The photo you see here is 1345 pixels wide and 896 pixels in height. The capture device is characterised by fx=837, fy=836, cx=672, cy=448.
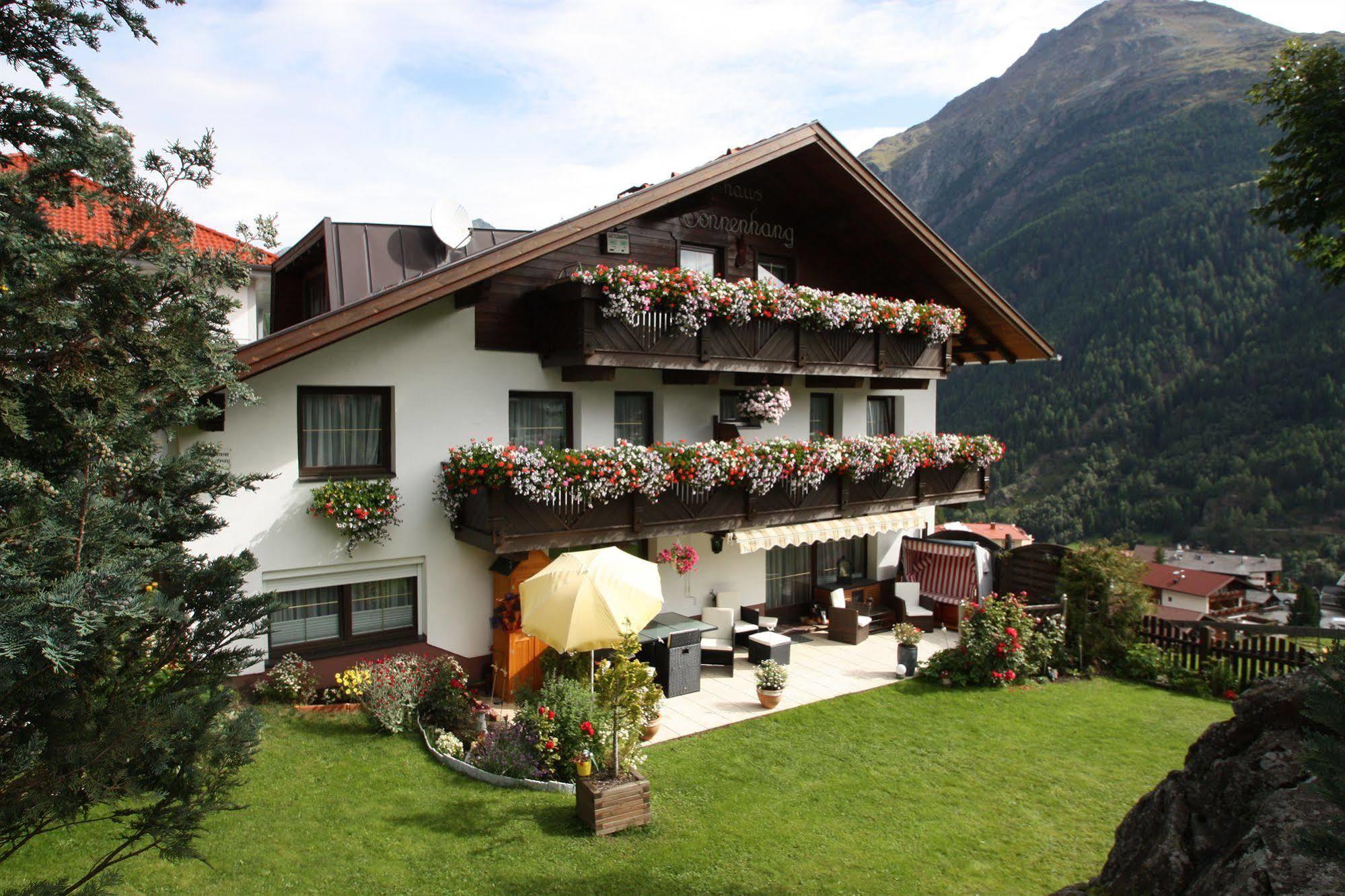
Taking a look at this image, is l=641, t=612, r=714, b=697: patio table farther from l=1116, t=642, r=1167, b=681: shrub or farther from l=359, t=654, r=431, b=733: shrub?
l=1116, t=642, r=1167, b=681: shrub

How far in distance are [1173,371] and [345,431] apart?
116 meters

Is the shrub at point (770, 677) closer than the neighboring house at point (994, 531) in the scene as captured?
Yes

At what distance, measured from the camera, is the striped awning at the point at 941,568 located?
1980 centimetres

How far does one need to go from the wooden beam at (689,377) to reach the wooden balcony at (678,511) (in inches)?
87.1

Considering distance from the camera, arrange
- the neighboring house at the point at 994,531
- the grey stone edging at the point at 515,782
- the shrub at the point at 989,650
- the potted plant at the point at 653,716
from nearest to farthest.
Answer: the potted plant at the point at 653,716, the grey stone edging at the point at 515,782, the shrub at the point at 989,650, the neighboring house at the point at 994,531

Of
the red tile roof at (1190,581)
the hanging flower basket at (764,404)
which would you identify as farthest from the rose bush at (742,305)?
the red tile roof at (1190,581)

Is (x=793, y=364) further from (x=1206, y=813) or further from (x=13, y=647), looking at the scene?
(x=13, y=647)

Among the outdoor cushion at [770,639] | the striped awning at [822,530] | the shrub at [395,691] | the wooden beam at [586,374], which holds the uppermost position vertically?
the wooden beam at [586,374]

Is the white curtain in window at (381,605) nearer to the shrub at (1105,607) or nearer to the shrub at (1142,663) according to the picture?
the shrub at (1105,607)

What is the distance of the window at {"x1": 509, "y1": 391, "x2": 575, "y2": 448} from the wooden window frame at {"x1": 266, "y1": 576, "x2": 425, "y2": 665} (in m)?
3.06

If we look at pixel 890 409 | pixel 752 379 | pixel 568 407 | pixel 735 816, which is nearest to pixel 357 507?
pixel 568 407

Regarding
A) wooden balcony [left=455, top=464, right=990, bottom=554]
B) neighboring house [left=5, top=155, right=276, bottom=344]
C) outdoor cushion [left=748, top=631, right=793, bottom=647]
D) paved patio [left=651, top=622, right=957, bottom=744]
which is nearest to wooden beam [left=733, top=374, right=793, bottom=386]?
wooden balcony [left=455, top=464, right=990, bottom=554]

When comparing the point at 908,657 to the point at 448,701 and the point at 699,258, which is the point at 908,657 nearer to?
the point at 448,701

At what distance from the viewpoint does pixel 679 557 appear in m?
16.1
